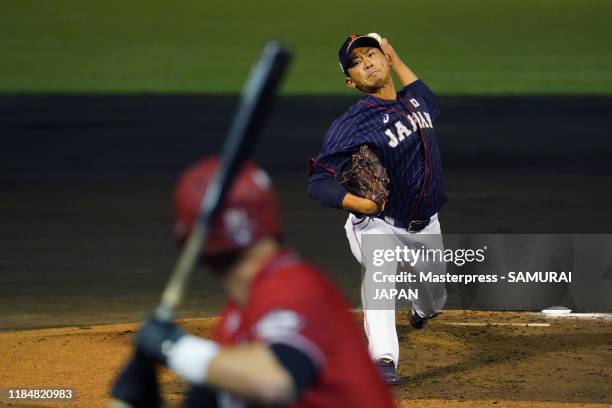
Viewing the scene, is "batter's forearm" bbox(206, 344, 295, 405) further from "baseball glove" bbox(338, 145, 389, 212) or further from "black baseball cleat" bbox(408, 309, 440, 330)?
"black baseball cleat" bbox(408, 309, 440, 330)

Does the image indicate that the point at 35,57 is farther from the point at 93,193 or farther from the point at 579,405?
the point at 579,405

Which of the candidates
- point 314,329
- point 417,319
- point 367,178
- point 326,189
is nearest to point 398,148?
point 367,178

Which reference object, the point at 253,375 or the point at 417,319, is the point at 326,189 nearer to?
the point at 417,319

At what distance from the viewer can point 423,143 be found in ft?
25.5

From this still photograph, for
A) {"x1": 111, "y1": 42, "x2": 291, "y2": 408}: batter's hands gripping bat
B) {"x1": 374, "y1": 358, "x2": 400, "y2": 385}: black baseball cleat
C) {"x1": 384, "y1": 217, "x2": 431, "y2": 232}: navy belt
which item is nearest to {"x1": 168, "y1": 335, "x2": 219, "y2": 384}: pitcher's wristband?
{"x1": 111, "y1": 42, "x2": 291, "y2": 408}: batter's hands gripping bat

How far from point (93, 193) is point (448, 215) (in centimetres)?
456

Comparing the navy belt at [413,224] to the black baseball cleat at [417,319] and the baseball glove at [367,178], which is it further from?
the black baseball cleat at [417,319]

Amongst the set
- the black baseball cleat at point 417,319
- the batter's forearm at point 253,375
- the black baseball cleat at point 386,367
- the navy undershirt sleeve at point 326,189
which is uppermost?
the navy undershirt sleeve at point 326,189

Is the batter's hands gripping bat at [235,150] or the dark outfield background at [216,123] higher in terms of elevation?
the dark outfield background at [216,123]

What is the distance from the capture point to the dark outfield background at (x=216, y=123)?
11859 mm

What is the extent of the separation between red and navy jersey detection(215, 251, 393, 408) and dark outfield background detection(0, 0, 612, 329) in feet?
22.4

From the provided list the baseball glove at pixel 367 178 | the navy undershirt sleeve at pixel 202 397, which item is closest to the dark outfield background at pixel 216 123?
the baseball glove at pixel 367 178

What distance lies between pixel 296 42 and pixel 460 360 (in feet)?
97.4

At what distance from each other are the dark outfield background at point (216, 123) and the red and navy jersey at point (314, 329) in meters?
6.82
